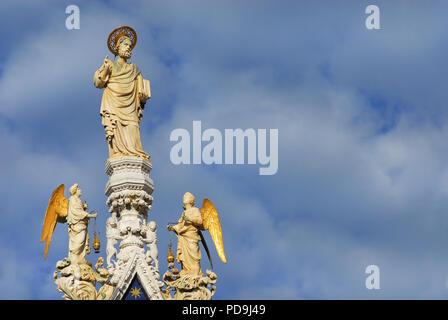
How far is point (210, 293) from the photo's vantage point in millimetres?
68125

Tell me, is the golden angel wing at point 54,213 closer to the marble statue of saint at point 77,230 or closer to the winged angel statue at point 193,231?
the marble statue of saint at point 77,230

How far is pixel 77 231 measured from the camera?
67.9m

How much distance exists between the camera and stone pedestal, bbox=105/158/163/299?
67.5 meters

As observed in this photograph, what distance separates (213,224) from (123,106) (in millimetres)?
5647

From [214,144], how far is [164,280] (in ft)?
18.3

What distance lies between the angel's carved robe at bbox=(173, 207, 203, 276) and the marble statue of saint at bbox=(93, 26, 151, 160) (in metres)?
→ 2.92

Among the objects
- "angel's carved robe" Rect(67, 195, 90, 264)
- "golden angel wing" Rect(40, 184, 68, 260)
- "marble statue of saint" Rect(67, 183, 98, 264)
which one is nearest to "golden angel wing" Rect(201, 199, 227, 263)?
"marble statue of saint" Rect(67, 183, 98, 264)

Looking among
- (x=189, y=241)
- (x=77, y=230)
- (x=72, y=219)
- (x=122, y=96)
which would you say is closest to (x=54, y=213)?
(x=72, y=219)

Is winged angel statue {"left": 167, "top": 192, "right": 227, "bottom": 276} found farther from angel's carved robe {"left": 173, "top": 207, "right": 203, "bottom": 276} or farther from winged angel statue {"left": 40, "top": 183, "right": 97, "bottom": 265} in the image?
winged angel statue {"left": 40, "top": 183, "right": 97, "bottom": 265}

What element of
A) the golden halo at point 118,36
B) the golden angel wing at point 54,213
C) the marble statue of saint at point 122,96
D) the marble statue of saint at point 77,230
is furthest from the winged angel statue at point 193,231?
the golden halo at point 118,36

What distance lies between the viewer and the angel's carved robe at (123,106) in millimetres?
70438

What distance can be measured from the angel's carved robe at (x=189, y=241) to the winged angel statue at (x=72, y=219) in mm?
3333
